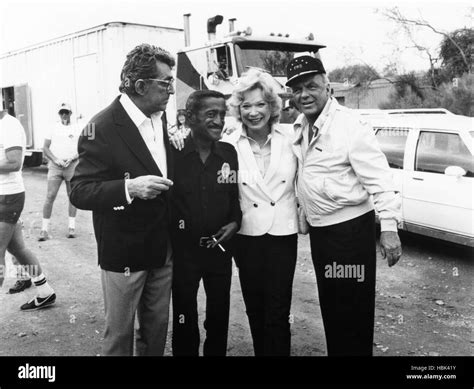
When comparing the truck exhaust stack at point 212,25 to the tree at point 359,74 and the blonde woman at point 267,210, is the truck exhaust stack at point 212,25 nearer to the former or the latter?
the tree at point 359,74

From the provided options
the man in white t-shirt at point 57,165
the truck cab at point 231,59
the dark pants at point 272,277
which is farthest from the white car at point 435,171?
the man in white t-shirt at point 57,165

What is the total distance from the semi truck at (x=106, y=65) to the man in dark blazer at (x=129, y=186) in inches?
146

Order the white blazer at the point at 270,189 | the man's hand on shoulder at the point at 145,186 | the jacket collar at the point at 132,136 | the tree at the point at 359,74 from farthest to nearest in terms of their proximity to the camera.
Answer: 1. the tree at the point at 359,74
2. the white blazer at the point at 270,189
3. the jacket collar at the point at 132,136
4. the man's hand on shoulder at the point at 145,186

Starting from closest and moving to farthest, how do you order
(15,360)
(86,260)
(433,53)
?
(15,360) < (86,260) < (433,53)

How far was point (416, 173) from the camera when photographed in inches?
228

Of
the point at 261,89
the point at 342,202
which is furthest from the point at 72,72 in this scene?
the point at 342,202

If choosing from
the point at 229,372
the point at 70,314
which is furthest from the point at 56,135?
the point at 229,372

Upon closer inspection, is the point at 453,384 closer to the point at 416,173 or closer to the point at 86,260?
the point at 416,173

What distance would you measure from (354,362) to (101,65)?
29.5 ft

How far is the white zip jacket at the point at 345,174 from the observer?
8.55ft

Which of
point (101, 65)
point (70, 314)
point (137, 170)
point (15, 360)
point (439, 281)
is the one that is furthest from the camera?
point (101, 65)

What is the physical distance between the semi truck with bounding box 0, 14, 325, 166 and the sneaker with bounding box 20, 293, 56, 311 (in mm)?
3341

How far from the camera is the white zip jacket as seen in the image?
2.61 meters

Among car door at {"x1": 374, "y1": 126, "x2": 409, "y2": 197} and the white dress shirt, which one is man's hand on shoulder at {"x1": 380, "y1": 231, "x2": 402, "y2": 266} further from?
car door at {"x1": 374, "y1": 126, "x2": 409, "y2": 197}
